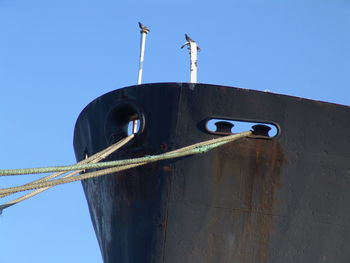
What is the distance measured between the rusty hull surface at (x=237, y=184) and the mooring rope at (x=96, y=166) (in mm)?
274

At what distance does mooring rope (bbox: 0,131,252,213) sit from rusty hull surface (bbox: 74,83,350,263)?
27cm

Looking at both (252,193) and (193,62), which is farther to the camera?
(193,62)

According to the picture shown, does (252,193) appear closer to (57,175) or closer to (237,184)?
(237,184)

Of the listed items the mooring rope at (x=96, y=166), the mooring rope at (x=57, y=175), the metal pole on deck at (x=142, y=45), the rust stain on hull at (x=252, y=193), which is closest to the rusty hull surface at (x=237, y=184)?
the rust stain on hull at (x=252, y=193)

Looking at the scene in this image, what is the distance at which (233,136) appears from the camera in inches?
288

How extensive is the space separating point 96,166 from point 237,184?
2123mm

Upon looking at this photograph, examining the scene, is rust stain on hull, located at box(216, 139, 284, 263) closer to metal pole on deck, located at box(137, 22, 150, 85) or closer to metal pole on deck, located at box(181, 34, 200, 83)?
metal pole on deck, located at box(181, 34, 200, 83)

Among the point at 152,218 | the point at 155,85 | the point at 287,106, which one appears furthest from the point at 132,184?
the point at 287,106

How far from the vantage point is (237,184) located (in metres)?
7.46

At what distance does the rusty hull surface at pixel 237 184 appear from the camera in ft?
24.3

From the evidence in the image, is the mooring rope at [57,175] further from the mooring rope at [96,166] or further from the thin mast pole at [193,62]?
the thin mast pole at [193,62]

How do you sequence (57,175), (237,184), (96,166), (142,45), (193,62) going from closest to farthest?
(96,166) < (57,175) < (237,184) < (193,62) < (142,45)

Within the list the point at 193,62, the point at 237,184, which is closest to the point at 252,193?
the point at 237,184

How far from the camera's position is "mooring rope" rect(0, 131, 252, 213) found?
547cm
